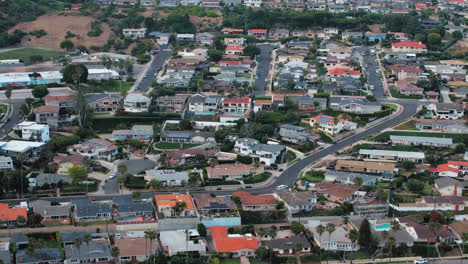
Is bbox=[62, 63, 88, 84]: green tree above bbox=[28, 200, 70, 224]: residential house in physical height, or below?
above

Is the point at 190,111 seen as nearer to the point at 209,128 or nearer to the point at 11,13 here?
the point at 209,128

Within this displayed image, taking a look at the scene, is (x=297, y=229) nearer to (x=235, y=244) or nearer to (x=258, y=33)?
(x=235, y=244)

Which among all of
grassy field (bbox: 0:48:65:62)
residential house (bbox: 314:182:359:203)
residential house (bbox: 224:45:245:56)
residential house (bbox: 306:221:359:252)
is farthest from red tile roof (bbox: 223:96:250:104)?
grassy field (bbox: 0:48:65:62)

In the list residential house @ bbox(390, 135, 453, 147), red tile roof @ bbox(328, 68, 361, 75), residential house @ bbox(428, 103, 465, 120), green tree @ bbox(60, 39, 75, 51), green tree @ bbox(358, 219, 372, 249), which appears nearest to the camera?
green tree @ bbox(358, 219, 372, 249)

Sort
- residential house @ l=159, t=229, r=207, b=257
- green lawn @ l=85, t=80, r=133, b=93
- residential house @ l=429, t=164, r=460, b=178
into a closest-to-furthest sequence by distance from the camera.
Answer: residential house @ l=159, t=229, r=207, b=257
residential house @ l=429, t=164, r=460, b=178
green lawn @ l=85, t=80, r=133, b=93

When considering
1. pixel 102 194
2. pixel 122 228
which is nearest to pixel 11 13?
pixel 102 194

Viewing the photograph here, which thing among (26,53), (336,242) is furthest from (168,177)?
(26,53)

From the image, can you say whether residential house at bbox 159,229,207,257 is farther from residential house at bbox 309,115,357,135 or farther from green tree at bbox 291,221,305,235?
residential house at bbox 309,115,357,135
